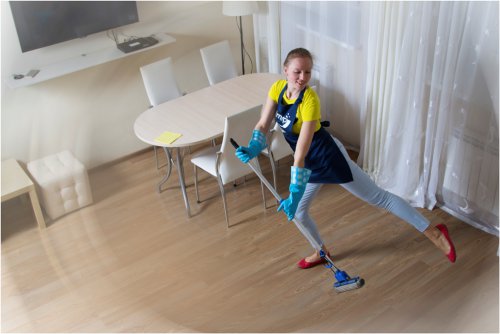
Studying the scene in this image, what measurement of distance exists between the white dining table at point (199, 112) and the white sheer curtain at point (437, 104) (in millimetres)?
687

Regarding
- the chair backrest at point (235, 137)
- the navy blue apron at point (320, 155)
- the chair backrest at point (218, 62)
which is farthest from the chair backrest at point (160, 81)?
the navy blue apron at point (320, 155)

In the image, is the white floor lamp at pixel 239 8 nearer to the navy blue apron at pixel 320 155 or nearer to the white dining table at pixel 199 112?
the white dining table at pixel 199 112

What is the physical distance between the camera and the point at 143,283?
2975mm

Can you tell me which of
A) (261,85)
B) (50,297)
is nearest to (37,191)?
(50,297)

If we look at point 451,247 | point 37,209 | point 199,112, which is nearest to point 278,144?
point 199,112

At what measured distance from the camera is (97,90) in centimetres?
378

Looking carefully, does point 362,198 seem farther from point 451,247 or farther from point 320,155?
point 451,247

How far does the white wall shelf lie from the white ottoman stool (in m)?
0.48

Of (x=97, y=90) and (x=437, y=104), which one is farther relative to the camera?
(x=97, y=90)

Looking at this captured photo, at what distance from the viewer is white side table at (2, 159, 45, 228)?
3296 mm

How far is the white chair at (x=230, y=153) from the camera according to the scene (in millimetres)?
3012

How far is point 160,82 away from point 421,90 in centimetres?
152

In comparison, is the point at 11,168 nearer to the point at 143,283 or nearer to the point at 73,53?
the point at 73,53

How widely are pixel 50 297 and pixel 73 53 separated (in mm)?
1466
